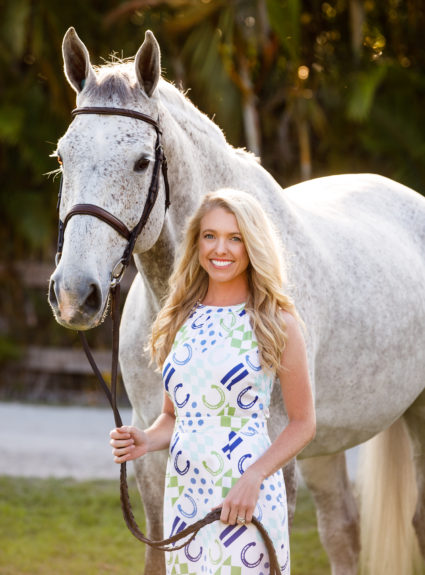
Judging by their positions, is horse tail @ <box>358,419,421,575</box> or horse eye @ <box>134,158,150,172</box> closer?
horse eye @ <box>134,158,150,172</box>

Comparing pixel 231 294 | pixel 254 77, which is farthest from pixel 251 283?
pixel 254 77

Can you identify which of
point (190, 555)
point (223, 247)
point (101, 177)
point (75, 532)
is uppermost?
point (101, 177)

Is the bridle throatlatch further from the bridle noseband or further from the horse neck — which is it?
the horse neck

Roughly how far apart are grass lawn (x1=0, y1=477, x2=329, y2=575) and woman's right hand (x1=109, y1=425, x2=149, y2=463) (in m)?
2.46

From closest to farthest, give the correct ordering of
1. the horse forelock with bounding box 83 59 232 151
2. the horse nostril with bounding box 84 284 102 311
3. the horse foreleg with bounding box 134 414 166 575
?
the horse nostril with bounding box 84 284 102 311 < the horse forelock with bounding box 83 59 232 151 < the horse foreleg with bounding box 134 414 166 575

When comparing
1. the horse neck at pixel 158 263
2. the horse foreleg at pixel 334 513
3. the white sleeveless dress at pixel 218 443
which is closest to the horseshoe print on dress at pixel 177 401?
the white sleeveless dress at pixel 218 443

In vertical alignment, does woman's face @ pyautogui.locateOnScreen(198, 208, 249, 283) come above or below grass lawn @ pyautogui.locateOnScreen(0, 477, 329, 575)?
above

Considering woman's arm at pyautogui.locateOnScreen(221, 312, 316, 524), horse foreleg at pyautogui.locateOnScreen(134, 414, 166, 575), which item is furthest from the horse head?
horse foreleg at pyautogui.locateOnScreen(134, 414, 166, 575)

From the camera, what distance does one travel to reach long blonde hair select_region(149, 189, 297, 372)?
210 centimetres

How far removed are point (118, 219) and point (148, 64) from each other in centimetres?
48

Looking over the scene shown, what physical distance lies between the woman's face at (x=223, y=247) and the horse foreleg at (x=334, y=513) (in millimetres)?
1941

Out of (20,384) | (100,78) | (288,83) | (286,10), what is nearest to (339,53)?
(288,83)

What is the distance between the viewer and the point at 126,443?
7.10ft

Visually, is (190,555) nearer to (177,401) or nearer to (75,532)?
(177,401)
